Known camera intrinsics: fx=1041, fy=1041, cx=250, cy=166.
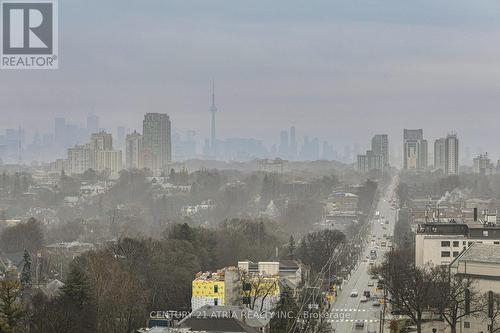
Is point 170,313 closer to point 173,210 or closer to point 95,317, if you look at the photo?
point 95,317

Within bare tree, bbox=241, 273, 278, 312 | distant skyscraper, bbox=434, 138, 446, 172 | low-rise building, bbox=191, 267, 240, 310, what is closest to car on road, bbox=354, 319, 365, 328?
bare tree, bbox=241, 273, 278, 312

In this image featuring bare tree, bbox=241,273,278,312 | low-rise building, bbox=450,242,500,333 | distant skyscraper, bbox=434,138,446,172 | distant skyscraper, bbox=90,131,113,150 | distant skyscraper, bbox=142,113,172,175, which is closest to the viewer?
low-rise building, bbox=450,242,500,333

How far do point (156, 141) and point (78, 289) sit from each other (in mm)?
157209

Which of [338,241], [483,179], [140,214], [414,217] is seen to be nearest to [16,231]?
[338,241]

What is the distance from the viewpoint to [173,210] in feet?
311

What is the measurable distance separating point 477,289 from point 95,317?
398 inches

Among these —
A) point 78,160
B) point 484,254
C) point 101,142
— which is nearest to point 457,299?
point 484,254

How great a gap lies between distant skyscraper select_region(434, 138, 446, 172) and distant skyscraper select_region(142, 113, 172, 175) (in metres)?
46.2

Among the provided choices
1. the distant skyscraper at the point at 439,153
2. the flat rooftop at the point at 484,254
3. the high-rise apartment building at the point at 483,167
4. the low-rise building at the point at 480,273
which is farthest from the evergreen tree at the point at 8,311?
the distant skyscraper at the point at 439,153

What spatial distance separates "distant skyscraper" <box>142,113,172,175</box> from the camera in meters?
178

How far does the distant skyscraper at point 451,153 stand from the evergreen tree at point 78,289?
142 meters

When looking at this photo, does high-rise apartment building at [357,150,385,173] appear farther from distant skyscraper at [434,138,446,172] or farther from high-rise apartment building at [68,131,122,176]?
high-rise apartment building at [68,131,122,176]

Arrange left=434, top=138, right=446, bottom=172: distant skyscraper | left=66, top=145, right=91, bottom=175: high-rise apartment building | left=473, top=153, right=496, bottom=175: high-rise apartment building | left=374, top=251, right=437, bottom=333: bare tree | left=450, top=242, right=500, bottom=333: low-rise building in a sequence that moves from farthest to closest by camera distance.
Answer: left=434, top=138, right=446, bottom=172: distant skyscraper
left=66, top=145, right=91, bottom=175: high-rise apartment building
left=473, top=153, right=496, bottom=175: high-rise apartment building
left=450, top=242, right=500, bottom=333: low-rise building
left=374, top=251, right=437, bottom=333: bare tree

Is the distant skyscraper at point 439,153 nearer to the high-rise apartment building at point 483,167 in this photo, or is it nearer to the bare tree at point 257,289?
the high-rise apartment building at point 483,167
